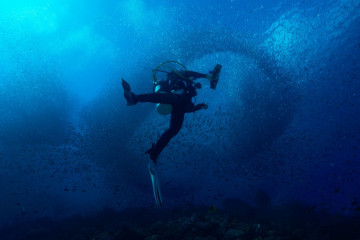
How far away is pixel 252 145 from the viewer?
2647cm

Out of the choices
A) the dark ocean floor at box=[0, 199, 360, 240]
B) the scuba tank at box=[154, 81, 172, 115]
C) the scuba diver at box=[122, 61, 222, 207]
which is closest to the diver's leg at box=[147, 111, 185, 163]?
the scuba diver at box=[122, 61, 222, 207]

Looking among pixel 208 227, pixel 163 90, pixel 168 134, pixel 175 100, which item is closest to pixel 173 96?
pixel 175 100

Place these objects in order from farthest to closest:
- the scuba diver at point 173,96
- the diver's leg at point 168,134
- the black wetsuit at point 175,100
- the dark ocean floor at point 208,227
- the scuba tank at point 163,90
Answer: the dark ocean floor at point 208,227, the diver's leg at point 168,134, the scuba tank at point 163,90, the scuba diver at point 173,96, the black wetsuit at point 175,100

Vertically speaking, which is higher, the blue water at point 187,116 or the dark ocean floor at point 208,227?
the blue water at point 187,116

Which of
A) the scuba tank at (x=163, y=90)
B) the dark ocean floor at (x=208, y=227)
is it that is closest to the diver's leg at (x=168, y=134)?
the scuba tank at (x=163, y=90)

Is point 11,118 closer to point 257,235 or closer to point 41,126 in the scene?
point 41,126

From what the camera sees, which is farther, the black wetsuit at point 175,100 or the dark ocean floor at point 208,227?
the dark ocean floor at point 208,227

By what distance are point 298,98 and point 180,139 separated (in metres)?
12.8

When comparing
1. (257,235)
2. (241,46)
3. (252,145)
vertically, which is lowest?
(257,235)

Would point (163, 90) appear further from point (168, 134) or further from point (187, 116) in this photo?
point (187, 116)

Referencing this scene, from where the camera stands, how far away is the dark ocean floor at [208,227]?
10555 mm

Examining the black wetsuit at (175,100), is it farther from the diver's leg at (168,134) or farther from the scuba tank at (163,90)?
the scuba tank at (163,90)

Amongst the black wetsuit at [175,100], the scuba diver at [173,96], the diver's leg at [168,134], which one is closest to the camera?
the black wetsuit at [175,100]

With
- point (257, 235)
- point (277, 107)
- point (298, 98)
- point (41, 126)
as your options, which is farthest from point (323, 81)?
point (41, 126)
